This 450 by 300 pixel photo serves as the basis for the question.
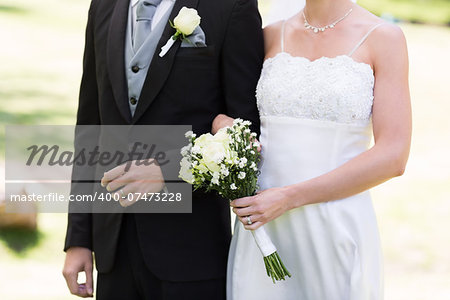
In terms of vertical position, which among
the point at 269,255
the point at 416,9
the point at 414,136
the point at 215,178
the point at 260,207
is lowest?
the point at 269,255

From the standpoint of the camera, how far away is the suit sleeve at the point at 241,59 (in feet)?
8.41

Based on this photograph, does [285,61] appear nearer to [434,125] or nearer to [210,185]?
[210,185]

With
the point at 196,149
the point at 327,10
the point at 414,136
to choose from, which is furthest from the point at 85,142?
the point at 414,136

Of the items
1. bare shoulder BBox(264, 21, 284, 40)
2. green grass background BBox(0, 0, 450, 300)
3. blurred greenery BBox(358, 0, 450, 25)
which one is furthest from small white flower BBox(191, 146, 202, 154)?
blurred greenery BBox(358, 0, 450, 25)

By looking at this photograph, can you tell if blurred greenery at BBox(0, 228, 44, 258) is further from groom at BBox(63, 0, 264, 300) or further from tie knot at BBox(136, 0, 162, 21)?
tie knot at BBox(136, 0, 162, 21)

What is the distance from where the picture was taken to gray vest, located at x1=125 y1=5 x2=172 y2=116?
2.58m

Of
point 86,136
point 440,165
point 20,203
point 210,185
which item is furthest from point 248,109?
point 440,165

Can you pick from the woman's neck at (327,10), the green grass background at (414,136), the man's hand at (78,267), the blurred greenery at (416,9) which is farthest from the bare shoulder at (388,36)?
the blurred greenery at (416,9)

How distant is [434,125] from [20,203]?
8.07 metres

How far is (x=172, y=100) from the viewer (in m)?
2.57

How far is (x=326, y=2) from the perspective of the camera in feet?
8.66

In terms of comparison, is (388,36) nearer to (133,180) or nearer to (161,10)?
(161,10)

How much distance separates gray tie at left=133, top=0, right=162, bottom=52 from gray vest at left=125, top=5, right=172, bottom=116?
24 mm

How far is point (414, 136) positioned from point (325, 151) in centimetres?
900
